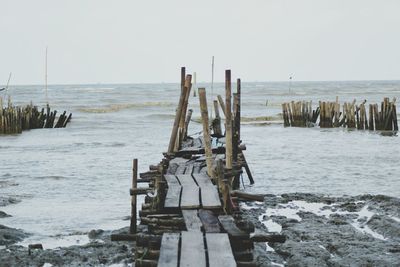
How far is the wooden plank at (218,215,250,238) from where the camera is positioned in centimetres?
675

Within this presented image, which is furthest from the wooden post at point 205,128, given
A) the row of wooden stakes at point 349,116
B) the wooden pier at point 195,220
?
the row of wooden stakes at point 349,116

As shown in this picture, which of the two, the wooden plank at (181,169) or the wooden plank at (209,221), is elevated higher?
the wooden plank at (181,169)

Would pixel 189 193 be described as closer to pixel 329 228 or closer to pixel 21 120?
pixel 329 228

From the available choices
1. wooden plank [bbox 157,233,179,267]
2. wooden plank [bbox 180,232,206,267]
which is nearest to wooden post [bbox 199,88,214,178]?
wooden plank [bbox 180,232,206,267]

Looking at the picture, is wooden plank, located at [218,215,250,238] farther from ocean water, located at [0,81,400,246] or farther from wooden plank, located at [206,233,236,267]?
ocean water, located at [0,81,400,246]

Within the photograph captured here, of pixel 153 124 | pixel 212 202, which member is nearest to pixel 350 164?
pixel 212 202

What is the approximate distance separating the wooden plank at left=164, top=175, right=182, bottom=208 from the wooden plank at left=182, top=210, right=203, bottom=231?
0.32 meters

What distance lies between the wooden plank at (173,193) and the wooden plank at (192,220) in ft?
1.06

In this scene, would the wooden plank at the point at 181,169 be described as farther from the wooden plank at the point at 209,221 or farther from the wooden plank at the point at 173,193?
the wooden plank at the point at 209,221

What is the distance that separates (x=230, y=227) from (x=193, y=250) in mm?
1041

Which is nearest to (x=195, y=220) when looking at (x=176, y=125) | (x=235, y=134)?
(x=176, y=125)

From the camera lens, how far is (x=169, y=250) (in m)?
6.20

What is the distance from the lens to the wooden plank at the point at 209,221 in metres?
7.13

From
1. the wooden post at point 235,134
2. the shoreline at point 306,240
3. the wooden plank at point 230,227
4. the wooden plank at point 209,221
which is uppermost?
the wooden post at point 235,134
